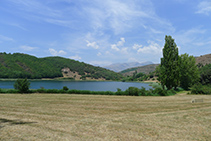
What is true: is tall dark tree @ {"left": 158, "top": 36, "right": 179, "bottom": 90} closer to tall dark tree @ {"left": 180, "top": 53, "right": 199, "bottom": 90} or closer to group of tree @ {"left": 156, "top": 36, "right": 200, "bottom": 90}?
group of tree @ {"left": 156, "top": 36, "right": 200, "bottom": 90}

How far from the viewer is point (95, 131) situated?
384 inches

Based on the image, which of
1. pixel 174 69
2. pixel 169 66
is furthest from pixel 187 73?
pixel 169 66

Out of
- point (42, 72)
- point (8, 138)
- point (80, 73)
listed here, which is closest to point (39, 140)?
point (8, 138)

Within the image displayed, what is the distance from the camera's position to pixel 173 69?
1687 inches

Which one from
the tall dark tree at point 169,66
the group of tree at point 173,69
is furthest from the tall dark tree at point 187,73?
the tall dark tree at point 169,66

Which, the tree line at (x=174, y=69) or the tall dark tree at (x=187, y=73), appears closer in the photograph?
the tree line at (x=174, y=69)

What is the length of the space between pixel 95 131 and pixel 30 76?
505 ft

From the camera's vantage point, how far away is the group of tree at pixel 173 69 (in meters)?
42.7

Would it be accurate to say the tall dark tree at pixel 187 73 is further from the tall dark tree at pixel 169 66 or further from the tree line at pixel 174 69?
the tall dark tree at pixel 169 66

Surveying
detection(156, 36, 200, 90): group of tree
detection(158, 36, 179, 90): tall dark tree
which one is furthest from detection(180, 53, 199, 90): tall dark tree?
detection(158, 36, 179, 90): tall dark tree

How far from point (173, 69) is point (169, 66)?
55.2 inches

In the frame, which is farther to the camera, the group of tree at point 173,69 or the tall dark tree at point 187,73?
the tall dark tree at point 187,73

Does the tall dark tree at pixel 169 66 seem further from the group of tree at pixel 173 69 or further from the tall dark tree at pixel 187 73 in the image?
the tall dark tree at pixel 187 73

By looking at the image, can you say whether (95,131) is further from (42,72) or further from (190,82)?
(42,72)
